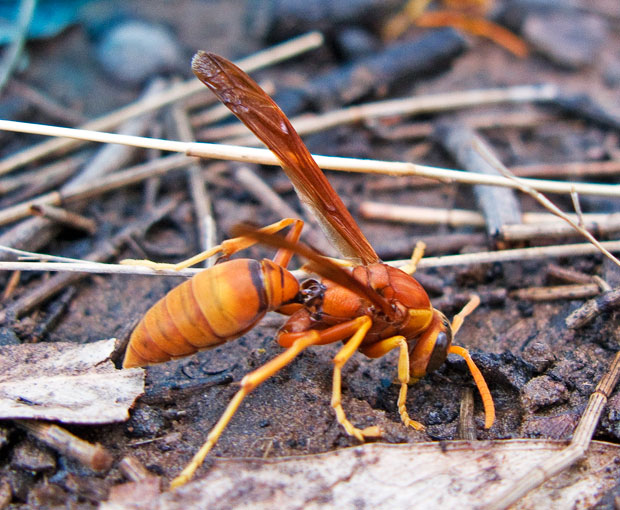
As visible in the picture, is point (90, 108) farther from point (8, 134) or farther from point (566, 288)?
point (566, 288)

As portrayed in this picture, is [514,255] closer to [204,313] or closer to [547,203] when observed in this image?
[547,203]

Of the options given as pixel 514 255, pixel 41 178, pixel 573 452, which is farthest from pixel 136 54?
pixel 573 452

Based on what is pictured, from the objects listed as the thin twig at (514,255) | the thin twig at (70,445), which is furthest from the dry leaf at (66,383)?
the thin twig at (514,255)

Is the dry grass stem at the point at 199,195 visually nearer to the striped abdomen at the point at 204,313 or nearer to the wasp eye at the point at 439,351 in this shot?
the striped abdomen at the point at 204,313

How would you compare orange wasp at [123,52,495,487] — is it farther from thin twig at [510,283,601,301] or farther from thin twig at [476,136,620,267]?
thin twig at [476,136,620,267]

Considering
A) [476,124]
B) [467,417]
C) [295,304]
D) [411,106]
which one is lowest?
[467,417]

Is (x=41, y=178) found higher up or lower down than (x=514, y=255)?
higher up
